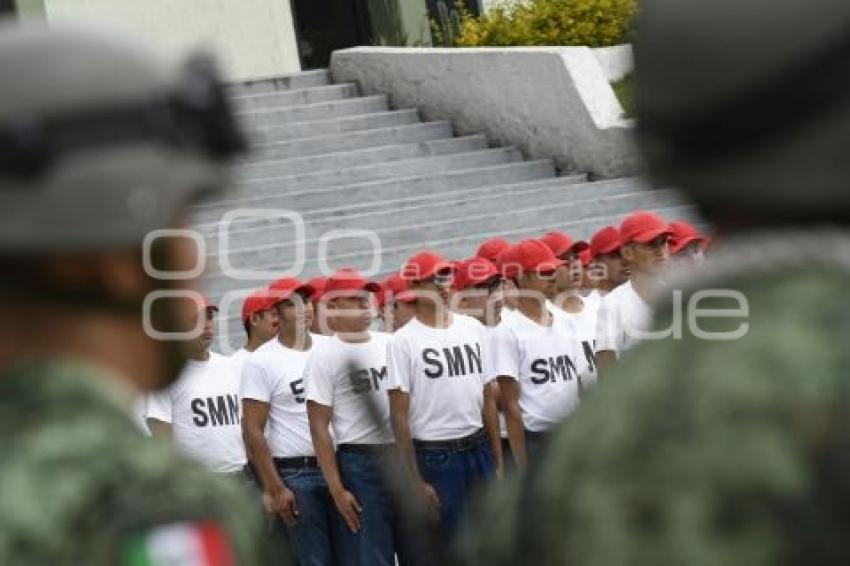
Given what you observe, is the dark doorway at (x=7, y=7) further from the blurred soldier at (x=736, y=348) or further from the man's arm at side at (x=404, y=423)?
the blurred soldier at (x=736, y=348)

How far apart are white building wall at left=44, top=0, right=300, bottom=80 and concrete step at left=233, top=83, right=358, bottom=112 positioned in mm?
941

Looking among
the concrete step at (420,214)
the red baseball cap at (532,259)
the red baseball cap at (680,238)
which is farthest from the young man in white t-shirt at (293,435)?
the concrete step at (420,214)

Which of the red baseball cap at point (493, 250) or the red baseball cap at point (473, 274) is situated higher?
the red baseball cap at point (473, 274)

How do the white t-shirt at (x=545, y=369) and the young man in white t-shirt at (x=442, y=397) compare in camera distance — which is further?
the white t-shirt at (x=545, y=369)

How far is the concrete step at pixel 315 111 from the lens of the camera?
64.5ft

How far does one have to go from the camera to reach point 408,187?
18625 mm

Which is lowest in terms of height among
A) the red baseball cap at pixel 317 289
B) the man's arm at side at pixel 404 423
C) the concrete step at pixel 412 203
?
the man's arm at side at pixel 404 423

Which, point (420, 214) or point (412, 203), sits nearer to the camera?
point (420, 214)

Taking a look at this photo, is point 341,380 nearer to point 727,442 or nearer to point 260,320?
point 260,320

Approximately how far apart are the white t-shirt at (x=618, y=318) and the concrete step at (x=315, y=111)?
710 centimetres

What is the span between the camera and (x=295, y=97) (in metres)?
20.2

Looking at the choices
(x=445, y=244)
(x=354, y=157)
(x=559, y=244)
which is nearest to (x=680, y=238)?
(x=559, y=244)

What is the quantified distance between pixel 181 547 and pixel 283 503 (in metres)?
10.1

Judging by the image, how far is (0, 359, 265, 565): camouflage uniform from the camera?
262 centimetres
